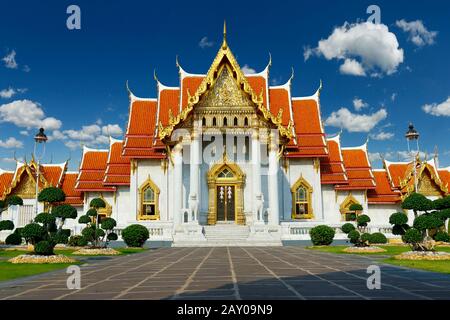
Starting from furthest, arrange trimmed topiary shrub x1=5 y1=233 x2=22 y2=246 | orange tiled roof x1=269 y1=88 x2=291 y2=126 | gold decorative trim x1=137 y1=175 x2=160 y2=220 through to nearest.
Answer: orange tiled roof x1=269 y1=88 x2=291 y2=126 < gold decorative trim x1=137 y1=175 x2=160 y2=220 < trimmed topiary shrub x1=5 y1=233 x2=22 y2=246

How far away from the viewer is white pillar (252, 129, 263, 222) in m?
23.4

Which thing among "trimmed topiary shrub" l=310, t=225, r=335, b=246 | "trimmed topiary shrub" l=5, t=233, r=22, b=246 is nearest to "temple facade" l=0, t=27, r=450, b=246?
"trimmed topiary shrub" l=310, t=225, r=335, b=246

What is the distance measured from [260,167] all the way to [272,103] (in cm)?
786

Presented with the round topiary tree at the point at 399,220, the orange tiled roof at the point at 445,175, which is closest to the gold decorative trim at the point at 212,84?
the round topiary tree at the point at 399,220

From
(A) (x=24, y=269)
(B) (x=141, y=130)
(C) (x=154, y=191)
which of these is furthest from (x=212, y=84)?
(A) (x=24, y=269)

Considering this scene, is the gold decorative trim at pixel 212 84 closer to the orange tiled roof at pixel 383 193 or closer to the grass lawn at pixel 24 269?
the orange tiled roof at pixel 383 193

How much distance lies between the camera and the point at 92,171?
31.0 m

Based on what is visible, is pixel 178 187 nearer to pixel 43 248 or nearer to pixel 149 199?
pixel 149 199

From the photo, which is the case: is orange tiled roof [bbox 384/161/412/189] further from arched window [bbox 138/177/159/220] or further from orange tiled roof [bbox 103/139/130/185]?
orange tiled roof [bbox 103/139/130/185]

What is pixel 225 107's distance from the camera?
83.9ft

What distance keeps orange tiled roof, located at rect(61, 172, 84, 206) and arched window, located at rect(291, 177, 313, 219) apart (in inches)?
592

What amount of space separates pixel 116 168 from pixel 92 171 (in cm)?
219

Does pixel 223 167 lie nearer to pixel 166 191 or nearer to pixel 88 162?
pixel 166 191

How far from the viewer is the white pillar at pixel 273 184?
24.4 metres
